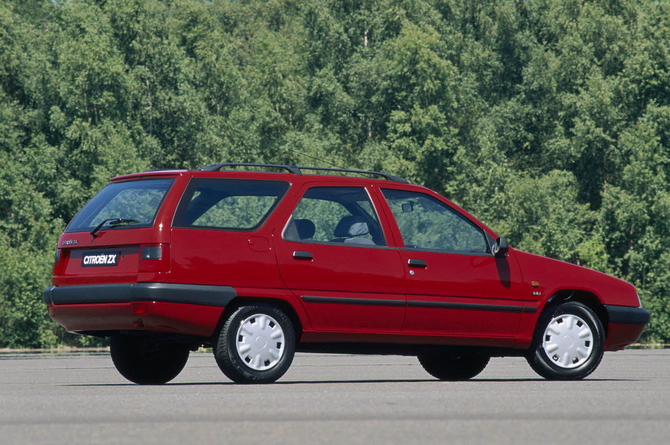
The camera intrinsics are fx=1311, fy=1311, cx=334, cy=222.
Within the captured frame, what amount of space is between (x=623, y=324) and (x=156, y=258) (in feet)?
15.1

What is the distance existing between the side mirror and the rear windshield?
2951 millimetres

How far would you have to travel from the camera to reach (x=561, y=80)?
199 ft

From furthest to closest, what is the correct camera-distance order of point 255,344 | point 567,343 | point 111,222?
point 567,343, point 111,222, point 255,344

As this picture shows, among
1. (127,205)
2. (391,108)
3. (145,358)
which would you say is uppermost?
(391,108)

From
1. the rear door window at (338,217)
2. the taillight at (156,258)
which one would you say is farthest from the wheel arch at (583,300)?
the taillight at (156,258)

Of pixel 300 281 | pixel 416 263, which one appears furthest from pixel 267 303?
pixel 416 263

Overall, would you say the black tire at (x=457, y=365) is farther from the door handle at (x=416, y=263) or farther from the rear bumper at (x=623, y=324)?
the door handle at (x=416, y=263)

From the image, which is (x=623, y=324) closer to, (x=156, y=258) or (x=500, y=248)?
(x=500, y=248)

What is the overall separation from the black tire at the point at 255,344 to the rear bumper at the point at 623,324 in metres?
3.26

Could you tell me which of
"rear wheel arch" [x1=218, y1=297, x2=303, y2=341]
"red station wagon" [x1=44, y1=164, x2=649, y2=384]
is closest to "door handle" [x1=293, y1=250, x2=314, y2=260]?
"red station wagon" [x1=44, y1=164, x2=649, y2=384]

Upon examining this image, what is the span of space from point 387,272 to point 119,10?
162 feet

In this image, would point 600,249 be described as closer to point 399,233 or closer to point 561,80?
point 561,80

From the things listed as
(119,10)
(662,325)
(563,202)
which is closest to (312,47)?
(119,10)

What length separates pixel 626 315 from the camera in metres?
12.2
